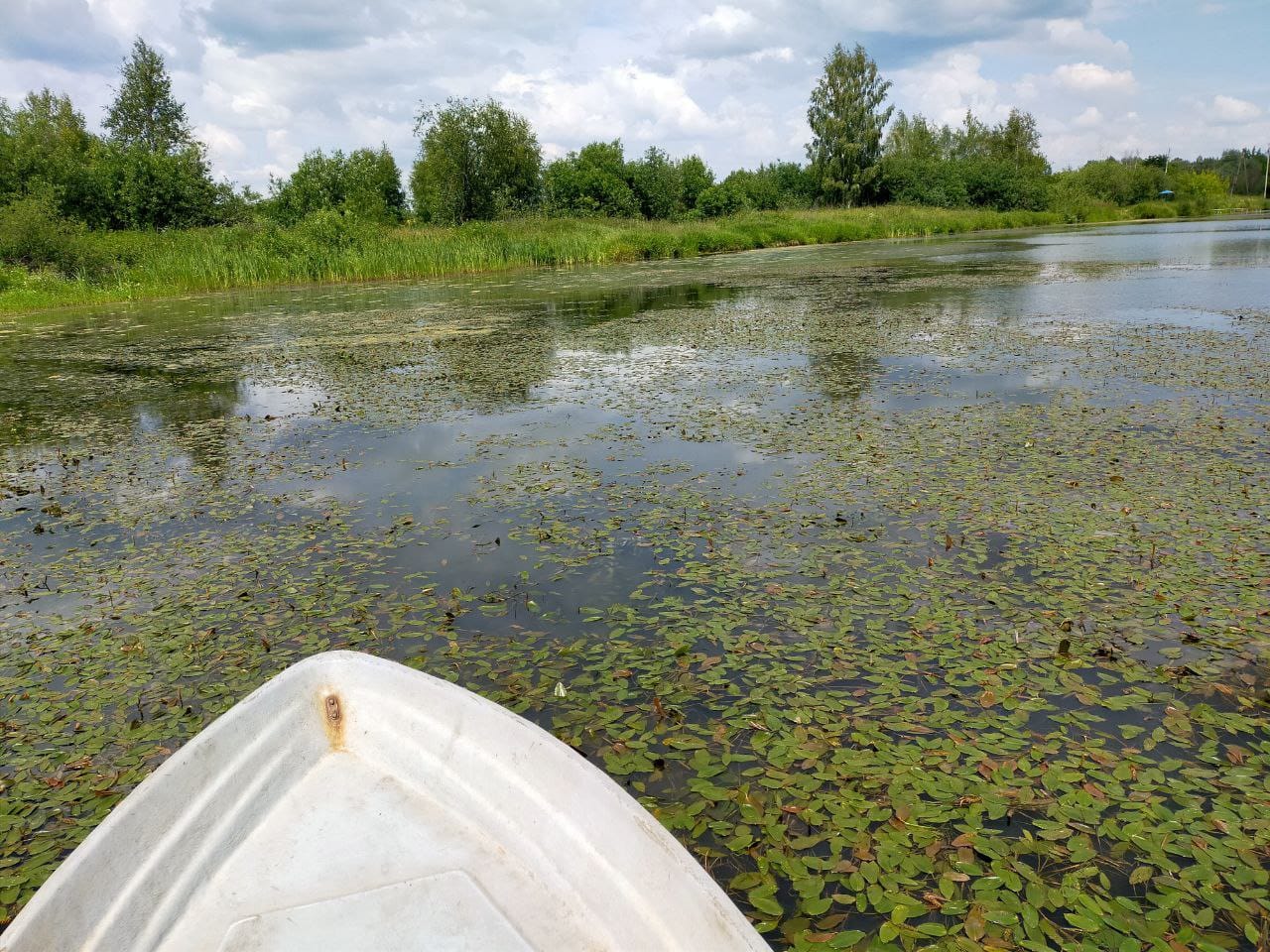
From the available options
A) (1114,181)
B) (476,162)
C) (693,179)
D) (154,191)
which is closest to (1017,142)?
(1114,181)

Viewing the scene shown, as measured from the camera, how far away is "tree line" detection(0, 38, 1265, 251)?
28.5 m

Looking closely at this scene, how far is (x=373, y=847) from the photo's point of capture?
1.78m

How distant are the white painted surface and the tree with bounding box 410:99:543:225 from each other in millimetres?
35282

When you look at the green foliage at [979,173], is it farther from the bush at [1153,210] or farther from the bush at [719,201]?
the bush at [719,201]

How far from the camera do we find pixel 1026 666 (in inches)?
106

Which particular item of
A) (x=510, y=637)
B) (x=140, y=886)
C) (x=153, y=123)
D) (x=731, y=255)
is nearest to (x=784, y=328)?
(x=510, y=637)

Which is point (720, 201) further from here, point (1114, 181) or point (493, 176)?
point (1114, 181)

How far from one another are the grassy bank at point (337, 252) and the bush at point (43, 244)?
249 mm

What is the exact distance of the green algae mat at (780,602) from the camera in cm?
198

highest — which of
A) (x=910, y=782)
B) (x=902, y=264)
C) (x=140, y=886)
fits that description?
(x=902, y=264)

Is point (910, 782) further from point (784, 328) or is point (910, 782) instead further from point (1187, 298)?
point (1187, 298)

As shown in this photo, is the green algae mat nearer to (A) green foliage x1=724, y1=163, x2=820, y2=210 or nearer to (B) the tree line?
(B) the tree line

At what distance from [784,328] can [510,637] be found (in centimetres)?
835

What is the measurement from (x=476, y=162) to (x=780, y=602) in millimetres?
36734
